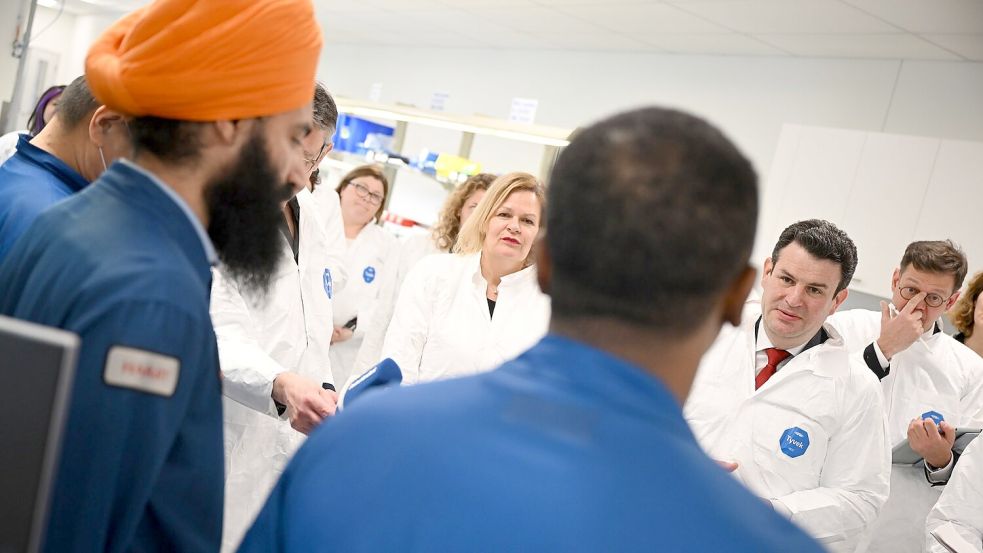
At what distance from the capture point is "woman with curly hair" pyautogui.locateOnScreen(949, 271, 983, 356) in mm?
3342

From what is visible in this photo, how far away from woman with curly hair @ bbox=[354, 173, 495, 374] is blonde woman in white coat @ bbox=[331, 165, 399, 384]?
8cm

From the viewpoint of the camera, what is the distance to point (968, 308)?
3.51 m

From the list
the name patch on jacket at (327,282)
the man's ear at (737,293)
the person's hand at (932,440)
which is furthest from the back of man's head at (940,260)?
the man's ear at (737,293)

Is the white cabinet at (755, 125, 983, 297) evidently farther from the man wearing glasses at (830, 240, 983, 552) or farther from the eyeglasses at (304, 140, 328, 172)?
the eyeglasses at (304, 140, 328, 172)

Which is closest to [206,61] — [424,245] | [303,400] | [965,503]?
[303,400]

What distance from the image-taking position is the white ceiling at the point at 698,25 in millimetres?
4172

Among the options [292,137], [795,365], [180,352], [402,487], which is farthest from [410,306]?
[402,487]

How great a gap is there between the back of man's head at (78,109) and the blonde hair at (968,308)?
3376 millimetres

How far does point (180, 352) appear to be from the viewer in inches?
33.5

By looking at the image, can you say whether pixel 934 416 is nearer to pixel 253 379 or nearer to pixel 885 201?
pixel 885 201

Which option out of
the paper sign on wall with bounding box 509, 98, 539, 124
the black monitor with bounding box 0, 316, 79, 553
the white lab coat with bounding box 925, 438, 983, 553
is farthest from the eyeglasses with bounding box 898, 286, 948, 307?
the paper sign on wall with bounding box 509, 98, 539, 124

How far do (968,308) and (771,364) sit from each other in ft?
6.03

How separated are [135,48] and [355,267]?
342cm

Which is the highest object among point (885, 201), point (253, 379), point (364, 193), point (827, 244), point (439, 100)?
point (439, 100)
